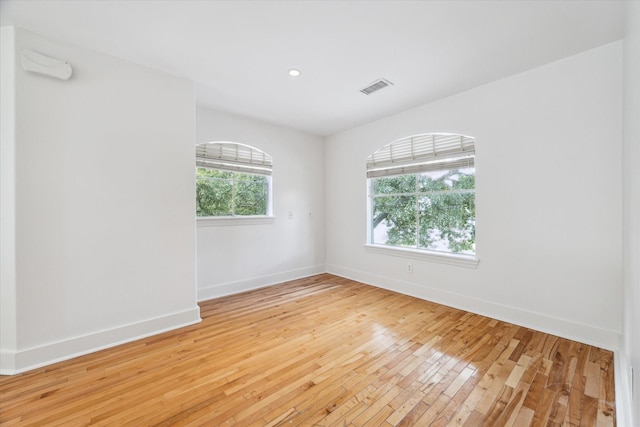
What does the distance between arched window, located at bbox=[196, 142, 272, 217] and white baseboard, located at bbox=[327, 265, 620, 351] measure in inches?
90.0

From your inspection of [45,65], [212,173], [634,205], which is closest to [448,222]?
[634,205]

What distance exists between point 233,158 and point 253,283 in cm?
194

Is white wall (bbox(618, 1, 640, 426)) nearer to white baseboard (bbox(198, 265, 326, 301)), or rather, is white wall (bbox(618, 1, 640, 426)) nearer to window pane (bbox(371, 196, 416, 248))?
window pane (bbox(371, 196, 416, 248))

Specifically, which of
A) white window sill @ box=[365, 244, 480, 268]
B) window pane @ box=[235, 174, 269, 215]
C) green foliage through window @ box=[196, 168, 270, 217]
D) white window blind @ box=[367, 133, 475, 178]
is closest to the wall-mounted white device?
green foliage through window @ box=[196, 168, 270, 217]

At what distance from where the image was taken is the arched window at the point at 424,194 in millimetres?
3221

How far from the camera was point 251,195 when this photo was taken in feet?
13.4

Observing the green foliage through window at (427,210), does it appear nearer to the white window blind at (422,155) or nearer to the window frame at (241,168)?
the white window blind at (422,155)

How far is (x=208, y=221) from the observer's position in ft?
11.7

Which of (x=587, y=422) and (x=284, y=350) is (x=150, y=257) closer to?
(x=284, y=350)

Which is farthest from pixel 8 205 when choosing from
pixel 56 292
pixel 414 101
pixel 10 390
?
pixel 414 101

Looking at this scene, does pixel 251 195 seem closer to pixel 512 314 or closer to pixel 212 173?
pixel 212 173

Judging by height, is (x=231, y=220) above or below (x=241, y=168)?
below

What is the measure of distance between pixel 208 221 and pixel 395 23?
3092mm

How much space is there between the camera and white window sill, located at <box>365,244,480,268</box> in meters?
3.09
